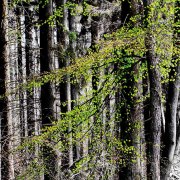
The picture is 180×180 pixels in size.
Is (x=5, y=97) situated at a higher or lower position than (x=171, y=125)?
higher

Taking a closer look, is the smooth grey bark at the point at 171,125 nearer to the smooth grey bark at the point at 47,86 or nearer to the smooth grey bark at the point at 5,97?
the smooth grey bark at the point at 47,86

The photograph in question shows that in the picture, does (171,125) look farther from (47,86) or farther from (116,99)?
(47,86)

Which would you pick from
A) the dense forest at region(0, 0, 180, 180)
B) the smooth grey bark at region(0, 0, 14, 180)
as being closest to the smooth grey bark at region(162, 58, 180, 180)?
the dense forest at region(0, 0, 180, 180)

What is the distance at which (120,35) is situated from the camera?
20.9 feet

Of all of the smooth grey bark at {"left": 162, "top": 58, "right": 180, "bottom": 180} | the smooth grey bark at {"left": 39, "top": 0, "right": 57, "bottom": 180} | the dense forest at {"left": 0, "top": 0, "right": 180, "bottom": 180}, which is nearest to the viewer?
the dense forest at {"left": 0, "top": 0, "right": 180, "bottom": 180}

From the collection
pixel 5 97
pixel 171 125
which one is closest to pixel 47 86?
pixel 5 97

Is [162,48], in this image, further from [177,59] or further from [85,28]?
[85,28]

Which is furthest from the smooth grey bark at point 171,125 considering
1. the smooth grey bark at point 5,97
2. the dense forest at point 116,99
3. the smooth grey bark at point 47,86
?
the smooth grey bark at point 5,97

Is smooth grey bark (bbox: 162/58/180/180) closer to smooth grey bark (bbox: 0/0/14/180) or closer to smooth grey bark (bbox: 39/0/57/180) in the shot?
smooth grey bark (bbox: 39/0/57/180)

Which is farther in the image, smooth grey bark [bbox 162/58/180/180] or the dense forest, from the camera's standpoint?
smooth grey bark [bbox 162/58/180/180]

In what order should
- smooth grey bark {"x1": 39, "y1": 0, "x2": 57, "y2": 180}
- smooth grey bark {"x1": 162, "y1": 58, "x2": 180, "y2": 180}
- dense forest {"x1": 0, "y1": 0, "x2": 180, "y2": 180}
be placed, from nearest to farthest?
1. dense forest {"x1": 0, "y1": 0, "x2": 180, "y2": 180}
2. smooth grey bark {"x1": 162, "y1": 58, "x2": 180, "y2": 180}
3. smooth grey bark {"x1": 39, "y1": 0, "x2": 57, "y2": 180}

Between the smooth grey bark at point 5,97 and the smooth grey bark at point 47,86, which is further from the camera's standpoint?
the smooth grey bark at point 47,86

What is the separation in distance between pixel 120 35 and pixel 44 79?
2128mm

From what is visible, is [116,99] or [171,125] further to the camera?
[116,99]
